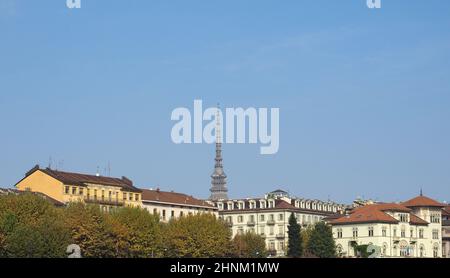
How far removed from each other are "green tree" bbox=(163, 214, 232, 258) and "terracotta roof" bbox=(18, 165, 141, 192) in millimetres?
16991

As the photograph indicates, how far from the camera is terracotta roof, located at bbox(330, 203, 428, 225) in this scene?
151500mm

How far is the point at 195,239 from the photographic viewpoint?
124 m

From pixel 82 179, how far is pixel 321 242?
35.8 meters

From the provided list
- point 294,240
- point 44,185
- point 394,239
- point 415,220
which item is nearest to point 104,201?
point 44,185

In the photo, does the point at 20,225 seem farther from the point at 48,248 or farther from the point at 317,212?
the point at 317,212

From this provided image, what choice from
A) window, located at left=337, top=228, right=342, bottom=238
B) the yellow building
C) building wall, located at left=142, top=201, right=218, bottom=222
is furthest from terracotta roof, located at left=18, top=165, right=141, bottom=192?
window, located at left=337, top=228, right=342, bottom=238

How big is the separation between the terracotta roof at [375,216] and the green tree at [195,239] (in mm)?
33212

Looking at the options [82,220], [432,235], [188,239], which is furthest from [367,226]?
[82,220]

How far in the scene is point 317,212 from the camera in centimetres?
18000

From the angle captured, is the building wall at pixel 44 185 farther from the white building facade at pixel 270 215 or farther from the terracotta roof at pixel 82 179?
the white building facade at pixel 270 215

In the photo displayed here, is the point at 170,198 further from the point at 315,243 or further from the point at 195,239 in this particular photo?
the point at 195,239

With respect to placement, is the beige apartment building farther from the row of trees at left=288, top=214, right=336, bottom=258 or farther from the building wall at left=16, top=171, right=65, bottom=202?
the building wall at left=16, top=171, right=65, bottom=202
